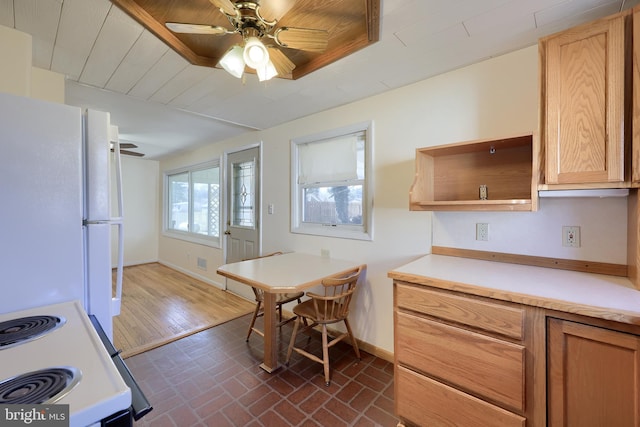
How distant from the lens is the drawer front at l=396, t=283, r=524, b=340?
3.87 ft

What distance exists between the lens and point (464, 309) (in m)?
1.30

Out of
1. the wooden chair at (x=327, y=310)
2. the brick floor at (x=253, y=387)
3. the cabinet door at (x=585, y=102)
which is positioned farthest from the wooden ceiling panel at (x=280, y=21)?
the brick floor at (x=253, y=387)

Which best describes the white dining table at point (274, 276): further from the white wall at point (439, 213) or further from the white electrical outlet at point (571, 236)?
the white electrical outlet at point (571, 236)

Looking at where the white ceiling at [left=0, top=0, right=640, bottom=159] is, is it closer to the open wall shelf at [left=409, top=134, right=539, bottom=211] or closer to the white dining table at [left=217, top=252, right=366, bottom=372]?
the open wall shelf at [left=409, top=134, right=539, bottom=211]

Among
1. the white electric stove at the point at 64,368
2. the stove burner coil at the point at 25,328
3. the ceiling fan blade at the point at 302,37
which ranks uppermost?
the ceiling fan blade at the point at 302,37

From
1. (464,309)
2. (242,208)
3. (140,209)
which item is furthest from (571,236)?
(140,209)

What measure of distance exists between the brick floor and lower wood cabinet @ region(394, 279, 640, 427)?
14.5 inches

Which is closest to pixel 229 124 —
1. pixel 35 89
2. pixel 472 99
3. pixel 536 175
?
pixel 35 89

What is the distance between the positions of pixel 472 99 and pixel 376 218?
3.66ft

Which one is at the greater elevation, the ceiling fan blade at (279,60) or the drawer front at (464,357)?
the ceiling fan blade at (279,60)

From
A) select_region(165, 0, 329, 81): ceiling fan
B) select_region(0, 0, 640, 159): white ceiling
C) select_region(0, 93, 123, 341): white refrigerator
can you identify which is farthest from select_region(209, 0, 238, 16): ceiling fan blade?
select_region(0, 93, 123, 341): white refrigerator

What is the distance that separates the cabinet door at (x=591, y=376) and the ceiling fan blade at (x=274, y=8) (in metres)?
1.86

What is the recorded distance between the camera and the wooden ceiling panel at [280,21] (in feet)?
4.47

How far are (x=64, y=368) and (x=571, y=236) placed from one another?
2262mm
